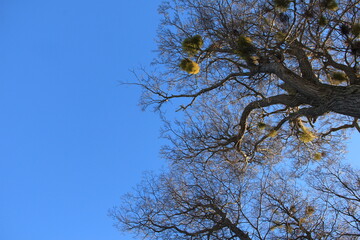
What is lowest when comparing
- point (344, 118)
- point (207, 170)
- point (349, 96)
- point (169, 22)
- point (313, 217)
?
point (313, 217)

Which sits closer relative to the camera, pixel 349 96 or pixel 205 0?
pixel 349 96

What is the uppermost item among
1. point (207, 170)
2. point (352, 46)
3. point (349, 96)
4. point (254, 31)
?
point (254, 31)

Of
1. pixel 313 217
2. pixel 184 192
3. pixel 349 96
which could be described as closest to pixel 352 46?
pixel 349 96

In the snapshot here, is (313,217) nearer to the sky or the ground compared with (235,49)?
nearer to the ground

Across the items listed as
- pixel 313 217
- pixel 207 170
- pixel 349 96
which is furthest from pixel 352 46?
pixel 207 170

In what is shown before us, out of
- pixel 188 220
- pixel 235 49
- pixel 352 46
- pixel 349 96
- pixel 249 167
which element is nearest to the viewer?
pixel 349 96

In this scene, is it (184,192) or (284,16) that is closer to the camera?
(284,16)

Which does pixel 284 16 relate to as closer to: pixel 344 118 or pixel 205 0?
pixel 205 0

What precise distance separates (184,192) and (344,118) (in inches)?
191

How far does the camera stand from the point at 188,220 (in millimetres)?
5246

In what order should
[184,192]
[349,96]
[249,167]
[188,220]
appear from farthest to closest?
[249,167]
[184,192]
[188,220]
[349,96]

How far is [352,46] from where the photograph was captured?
456 cm

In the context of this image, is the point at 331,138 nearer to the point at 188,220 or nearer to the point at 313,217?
the point at 313,217

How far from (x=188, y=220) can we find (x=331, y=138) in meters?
4.61
